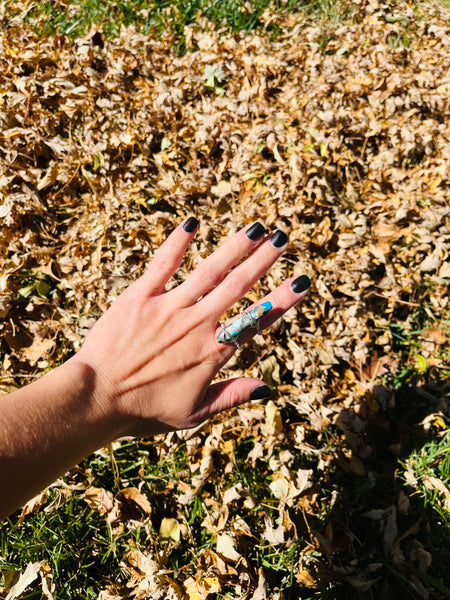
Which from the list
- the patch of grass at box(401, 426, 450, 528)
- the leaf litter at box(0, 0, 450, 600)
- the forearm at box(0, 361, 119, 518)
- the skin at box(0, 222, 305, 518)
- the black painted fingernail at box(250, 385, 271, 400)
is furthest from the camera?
the patch of grass at box(401, 426, 450, 528)

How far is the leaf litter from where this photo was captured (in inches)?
100

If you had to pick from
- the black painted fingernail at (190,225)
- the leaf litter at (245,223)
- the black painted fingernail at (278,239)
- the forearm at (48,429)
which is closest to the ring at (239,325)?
the black painted fingernail at (278,239)

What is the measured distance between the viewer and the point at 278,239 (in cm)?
221

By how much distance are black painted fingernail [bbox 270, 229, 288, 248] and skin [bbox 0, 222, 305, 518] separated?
2 centimetres

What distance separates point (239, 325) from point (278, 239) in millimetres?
461

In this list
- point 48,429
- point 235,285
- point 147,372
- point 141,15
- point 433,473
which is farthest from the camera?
point 141,15

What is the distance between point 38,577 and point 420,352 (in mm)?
2715

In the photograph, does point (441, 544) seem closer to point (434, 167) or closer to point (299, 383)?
point (299, 383)

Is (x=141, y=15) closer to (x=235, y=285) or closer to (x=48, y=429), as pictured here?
(x=235, y=285)

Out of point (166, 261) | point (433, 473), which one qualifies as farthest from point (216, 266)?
point (433, 473)

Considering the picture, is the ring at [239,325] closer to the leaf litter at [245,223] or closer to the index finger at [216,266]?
the index finger at [216,266]

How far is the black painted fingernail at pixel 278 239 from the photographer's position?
2.21 metres

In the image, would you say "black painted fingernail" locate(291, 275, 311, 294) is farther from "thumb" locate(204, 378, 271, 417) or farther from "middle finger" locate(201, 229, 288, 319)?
"thumb" locate(204, 378, 271, 417)

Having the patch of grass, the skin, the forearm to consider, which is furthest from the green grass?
the patch of grass
